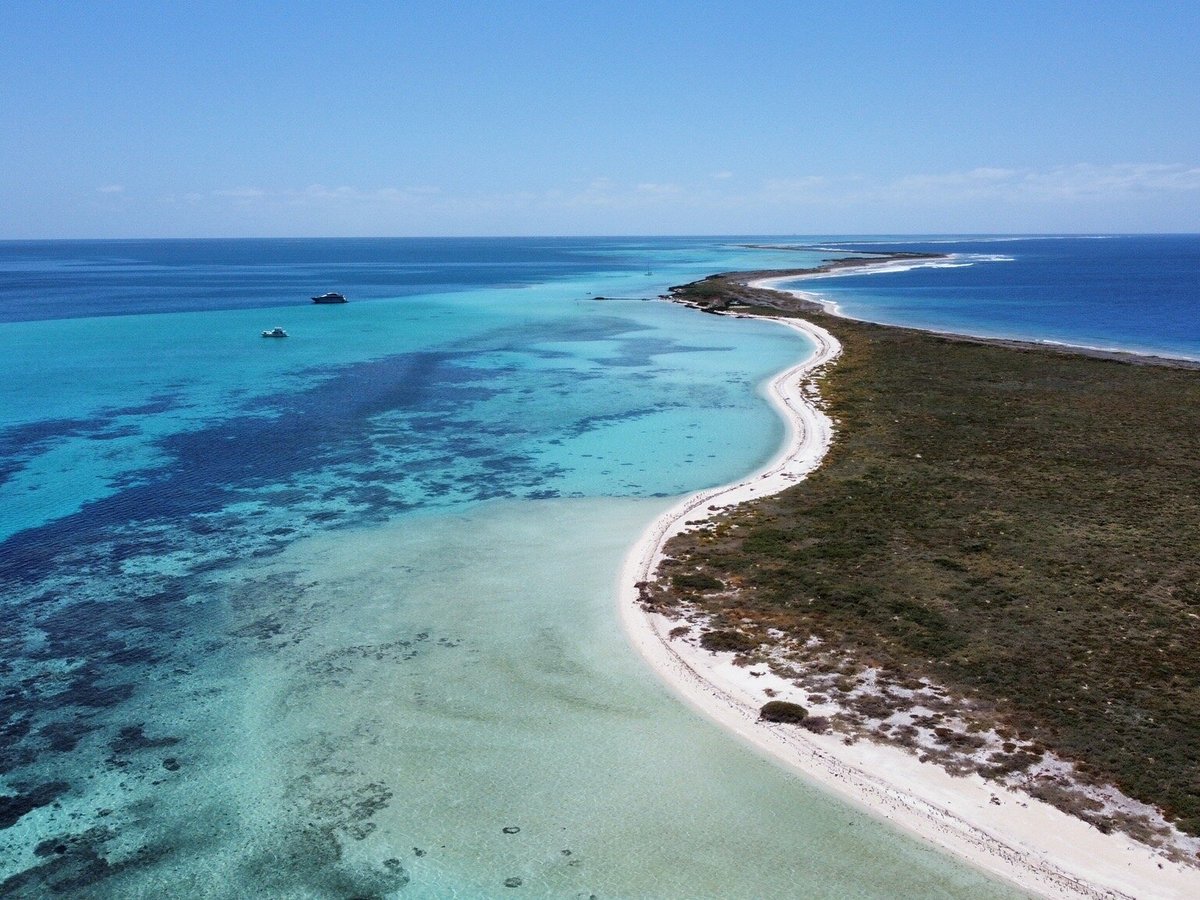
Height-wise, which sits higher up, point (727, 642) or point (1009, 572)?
point (1009, 572)

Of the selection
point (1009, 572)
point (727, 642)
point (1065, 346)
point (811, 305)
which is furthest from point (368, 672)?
point (811, 305)

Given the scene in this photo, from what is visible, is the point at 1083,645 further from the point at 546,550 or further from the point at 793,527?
the point at 546,550

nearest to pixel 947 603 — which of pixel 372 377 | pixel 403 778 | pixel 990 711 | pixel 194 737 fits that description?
pixel 990 711

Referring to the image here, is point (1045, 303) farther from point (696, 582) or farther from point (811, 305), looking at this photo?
point (696, 582)

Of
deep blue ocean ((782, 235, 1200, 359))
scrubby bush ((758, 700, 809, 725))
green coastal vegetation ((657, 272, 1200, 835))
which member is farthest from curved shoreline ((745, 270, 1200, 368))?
scrubby bush ((758, 700, 809, 725))

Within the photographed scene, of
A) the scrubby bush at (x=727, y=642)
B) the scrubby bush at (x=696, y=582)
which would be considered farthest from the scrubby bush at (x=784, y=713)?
the scrubby bush at (x=696, y=582)
